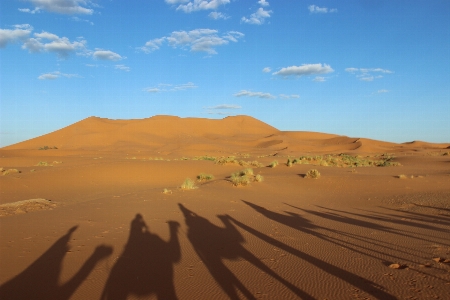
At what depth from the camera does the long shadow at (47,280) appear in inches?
198

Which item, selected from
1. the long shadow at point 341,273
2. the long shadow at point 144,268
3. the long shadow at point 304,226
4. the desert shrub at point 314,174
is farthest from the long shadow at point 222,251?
the desert shrub at point 314,174

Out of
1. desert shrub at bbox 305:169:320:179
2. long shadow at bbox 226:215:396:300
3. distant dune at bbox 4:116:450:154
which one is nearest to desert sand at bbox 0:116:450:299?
long shadow at bbox 226:215:396:300

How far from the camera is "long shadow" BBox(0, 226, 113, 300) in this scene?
5031 millimetres

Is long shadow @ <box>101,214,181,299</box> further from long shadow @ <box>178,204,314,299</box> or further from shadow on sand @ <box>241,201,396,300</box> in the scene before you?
shadow on sand @ <box>241,201,396,300</box>

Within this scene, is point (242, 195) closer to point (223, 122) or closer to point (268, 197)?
point (268, 197)

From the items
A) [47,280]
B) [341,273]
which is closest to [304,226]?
[341,273]

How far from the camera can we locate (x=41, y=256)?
6734mm

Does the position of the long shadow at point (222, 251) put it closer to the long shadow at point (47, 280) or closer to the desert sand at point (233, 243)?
the desert sand at point (233, 243)

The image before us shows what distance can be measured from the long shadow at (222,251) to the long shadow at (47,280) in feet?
6.58

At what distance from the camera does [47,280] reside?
5.54 metres

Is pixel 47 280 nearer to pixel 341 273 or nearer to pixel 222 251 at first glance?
pixel 222 251

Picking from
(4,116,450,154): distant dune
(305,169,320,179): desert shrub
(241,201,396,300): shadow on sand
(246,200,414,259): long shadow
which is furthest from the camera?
(4,116,450,154): distant dune

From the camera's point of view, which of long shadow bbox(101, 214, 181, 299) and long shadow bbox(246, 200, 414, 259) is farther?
long shadow bbox(246, 200, 414, 259)

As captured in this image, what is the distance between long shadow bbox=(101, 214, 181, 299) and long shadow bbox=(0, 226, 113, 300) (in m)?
0.47
